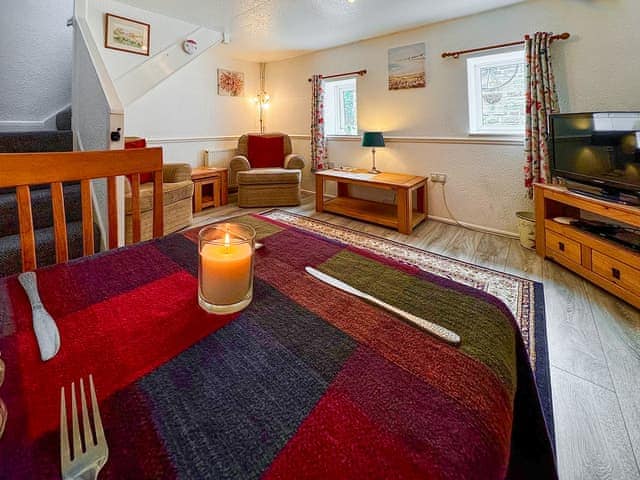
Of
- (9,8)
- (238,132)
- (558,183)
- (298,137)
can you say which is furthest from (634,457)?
(238,132)

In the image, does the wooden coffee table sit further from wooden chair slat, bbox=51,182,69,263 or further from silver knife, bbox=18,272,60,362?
silver knife, bbox=18,272,60,362

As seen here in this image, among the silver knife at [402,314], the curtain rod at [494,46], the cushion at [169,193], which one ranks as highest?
the curtain rod at [494,46]

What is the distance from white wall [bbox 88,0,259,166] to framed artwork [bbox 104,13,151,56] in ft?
2.78

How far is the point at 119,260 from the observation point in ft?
2.43

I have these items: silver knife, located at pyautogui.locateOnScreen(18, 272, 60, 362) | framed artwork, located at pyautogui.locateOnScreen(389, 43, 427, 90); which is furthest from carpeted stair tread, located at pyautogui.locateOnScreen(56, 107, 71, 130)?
framed artwork, located at pyautogui.locateOnScreen(389, 43, 427, 90)

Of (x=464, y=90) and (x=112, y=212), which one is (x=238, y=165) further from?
(x=112, y=212)

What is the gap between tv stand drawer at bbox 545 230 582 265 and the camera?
2.25m

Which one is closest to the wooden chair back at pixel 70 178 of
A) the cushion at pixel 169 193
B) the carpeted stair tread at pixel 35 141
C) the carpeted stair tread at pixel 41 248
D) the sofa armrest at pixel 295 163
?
the carpeted stair tread at pixel 41 248

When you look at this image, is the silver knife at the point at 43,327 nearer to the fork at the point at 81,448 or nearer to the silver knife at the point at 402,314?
the fork at the point at 81,448

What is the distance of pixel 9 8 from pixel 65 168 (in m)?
2.57

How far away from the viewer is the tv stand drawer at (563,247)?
7.39ft

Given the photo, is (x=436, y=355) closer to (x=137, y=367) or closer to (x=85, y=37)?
(x=137, y=367)

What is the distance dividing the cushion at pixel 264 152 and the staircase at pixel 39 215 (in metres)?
2.87

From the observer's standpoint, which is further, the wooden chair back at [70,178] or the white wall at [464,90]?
the white wall at [464,90]
